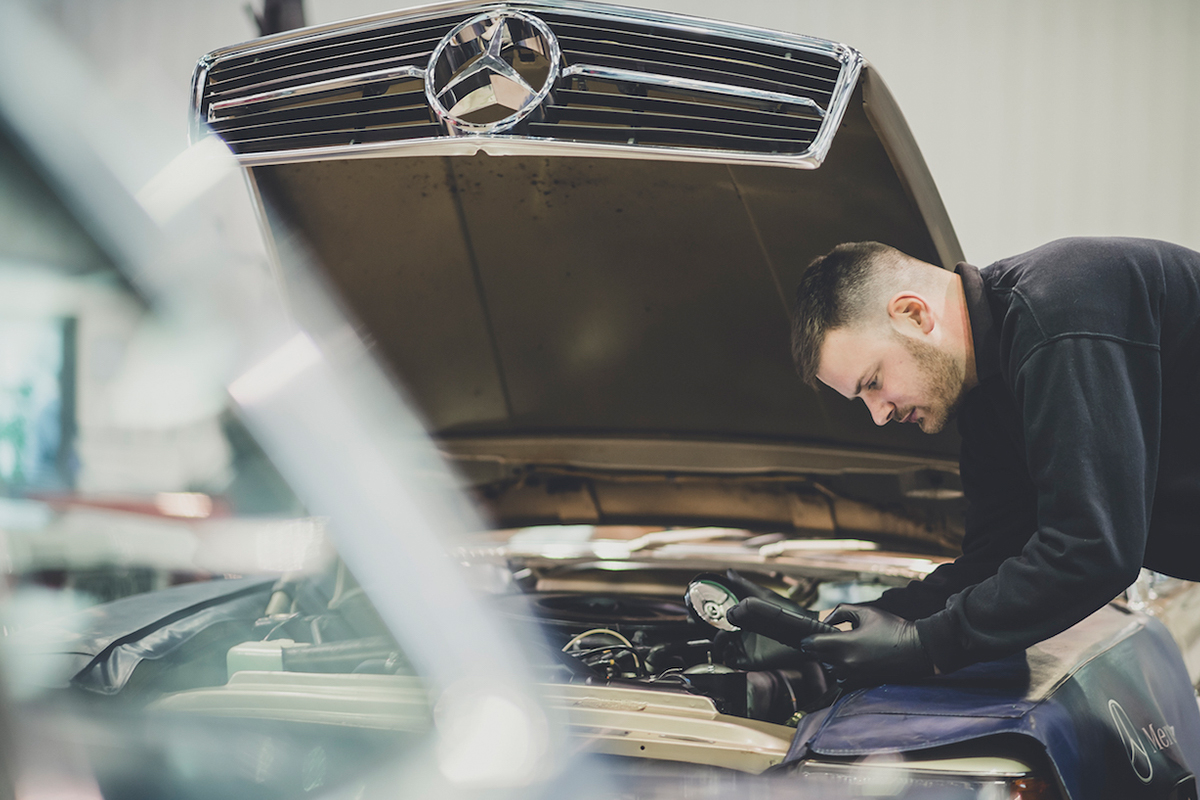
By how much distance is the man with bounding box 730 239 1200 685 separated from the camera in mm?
884

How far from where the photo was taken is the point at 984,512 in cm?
133

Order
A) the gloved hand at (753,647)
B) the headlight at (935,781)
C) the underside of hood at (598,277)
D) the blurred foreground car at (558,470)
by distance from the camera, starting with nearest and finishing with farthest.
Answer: the headlight at (935,781), the blurred foreground car at (558,470), the gloved hand at (753,647), the underside of hood at (598,277)

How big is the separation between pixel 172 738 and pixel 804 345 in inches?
43.8

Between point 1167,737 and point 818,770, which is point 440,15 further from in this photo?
point 1167,737

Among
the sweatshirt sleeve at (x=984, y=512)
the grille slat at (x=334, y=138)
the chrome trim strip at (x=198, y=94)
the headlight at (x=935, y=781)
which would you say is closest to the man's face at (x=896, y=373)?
the sweatshirt sleeve at (x=984, y=512)

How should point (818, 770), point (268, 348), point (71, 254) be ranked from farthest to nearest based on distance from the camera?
1. point (71, 254)
2. point (268, 348)
3. point (818, 770)

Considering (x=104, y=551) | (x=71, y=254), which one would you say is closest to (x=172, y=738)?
(x=104, y=551)

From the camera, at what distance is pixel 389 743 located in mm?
1016

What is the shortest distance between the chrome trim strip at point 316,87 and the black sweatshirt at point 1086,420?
0.89 metres

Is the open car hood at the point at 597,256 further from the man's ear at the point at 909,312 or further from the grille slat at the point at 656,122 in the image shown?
the man's ear at the point at 909,312

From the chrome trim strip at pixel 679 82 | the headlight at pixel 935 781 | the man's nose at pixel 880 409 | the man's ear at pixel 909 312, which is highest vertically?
the chrome trim strip at pixel 679 82

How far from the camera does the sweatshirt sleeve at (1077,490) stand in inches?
34.4

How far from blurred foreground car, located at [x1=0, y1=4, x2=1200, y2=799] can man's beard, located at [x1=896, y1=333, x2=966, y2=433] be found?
0.25 meters

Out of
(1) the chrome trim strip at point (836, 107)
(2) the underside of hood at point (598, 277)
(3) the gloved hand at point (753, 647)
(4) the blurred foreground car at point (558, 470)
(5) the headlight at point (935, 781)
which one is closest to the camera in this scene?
(5) the headlight at point (935, 781)
